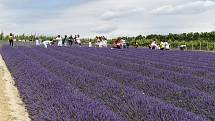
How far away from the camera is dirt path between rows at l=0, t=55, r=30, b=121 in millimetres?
11133

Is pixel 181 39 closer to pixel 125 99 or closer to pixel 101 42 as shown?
pixel 101 42

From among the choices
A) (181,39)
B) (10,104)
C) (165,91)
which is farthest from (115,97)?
(181,39)

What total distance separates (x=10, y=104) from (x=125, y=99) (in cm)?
312

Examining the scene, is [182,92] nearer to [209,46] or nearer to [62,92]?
[62,92]

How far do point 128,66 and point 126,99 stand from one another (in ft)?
34.0

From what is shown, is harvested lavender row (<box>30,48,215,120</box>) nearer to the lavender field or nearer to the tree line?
the lavender field

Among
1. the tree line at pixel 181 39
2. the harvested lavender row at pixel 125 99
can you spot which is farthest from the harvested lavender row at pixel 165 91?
the tree line at pixel 181 39

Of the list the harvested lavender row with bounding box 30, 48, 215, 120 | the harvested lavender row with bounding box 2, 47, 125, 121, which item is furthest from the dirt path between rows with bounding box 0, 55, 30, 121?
the harvested lavender row with bounding box 30, 48, 215, 120

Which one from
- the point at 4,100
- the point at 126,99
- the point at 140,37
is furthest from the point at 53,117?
the point at 140,37

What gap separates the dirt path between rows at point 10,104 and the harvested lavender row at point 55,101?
0.15 m

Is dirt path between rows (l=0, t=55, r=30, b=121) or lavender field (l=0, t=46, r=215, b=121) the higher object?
lavender field (l=0, t=46, r=215, b=121)

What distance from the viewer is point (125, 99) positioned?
11266mm

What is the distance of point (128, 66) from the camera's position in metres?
21.6

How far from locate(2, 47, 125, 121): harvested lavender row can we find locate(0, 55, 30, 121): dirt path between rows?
0.15 meters
